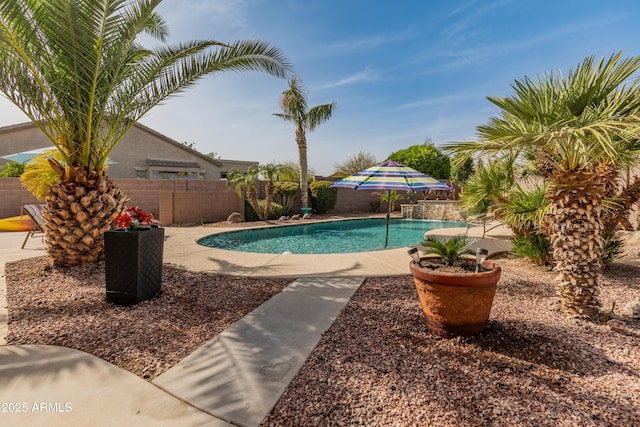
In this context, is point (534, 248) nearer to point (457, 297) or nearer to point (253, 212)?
point (457, 297)

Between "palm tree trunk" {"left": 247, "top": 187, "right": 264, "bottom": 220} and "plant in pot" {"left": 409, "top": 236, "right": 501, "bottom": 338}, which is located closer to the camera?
"plant in pot" {"left": 409, "top": 236, "right": 501, "bottom": 338}

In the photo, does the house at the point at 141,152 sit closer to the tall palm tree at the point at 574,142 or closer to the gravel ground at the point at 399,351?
the gravel ground at the point at 399,351

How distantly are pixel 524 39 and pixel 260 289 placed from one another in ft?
32.8

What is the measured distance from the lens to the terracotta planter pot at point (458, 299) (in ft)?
9.02

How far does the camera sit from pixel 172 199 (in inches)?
508

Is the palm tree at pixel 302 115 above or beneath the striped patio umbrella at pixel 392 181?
above

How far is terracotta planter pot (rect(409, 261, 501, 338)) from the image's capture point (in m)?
2.75

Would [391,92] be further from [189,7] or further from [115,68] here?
[115,68]

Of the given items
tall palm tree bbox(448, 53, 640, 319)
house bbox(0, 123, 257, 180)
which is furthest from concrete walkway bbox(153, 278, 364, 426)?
house bbox(0, 123, 257, 180)

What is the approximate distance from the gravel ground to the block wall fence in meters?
8.73

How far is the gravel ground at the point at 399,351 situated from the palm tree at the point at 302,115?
12539 millimetres

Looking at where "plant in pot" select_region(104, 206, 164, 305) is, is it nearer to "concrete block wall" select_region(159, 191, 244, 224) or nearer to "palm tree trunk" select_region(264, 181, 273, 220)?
"concrete block wall" select_region(159, 191, 244, 224)

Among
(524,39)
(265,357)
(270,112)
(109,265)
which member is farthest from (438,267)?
(270,112)

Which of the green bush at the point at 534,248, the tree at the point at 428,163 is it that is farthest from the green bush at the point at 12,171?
the tree at the point at 428,163
